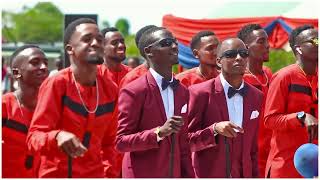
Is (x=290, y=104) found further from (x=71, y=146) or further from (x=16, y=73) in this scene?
(x=71, y=146)

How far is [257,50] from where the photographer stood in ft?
26.9

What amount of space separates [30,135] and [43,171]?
12.9 inches

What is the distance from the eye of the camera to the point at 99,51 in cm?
533

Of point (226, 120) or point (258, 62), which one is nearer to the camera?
point (226, 120)

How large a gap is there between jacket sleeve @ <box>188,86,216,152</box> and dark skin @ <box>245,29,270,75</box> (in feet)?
6.58

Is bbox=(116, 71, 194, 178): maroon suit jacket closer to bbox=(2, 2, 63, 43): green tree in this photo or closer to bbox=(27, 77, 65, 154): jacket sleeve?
bbox=(27, 77, 65, 154): jacket sleeve

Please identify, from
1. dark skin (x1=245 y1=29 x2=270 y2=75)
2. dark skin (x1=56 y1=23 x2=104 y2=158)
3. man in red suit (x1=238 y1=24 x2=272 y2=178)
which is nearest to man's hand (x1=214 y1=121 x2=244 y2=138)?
dark skin (x1=56 y1=23 x2=104 y2=158)

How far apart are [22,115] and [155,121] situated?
1.15m

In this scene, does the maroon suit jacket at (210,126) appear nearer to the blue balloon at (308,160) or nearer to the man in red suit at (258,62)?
the blue balloon at (308,160)

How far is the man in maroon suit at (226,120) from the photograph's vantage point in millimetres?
6129

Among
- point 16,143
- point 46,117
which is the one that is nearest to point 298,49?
point 16,143

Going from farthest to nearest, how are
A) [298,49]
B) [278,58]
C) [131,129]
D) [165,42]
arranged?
[278,58] → [298,49] → [165,42] → [131,129]

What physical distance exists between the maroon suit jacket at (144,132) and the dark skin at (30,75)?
0.89m

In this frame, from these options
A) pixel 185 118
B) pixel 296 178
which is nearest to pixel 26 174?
pixel 185 118
